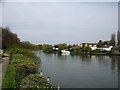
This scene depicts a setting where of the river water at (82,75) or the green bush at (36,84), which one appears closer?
the green bush at (36,84)

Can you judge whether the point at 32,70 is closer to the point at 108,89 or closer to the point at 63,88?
the point at 63,88

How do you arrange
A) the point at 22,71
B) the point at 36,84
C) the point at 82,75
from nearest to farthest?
the point at 36,84, the point at 22,71, the point at 82,75

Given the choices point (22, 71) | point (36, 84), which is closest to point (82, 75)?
point (22, 71)

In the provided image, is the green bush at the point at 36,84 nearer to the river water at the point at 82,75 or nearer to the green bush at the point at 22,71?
the green bush at the point at 22,71

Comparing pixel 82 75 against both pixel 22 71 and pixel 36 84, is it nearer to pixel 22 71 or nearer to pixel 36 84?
pixel 22 71

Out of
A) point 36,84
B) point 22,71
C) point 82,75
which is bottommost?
point 82,75

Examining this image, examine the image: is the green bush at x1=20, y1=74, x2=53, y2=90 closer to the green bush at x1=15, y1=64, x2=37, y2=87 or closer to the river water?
the green bush at x1=15, y1=64, x2=37, y2=87

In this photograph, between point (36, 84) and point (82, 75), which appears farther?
point (82, 75)

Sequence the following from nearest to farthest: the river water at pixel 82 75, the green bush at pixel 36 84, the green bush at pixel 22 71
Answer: the green bush at pixel 36 84 < the green bush at pixel 22 71 < the river water at pixel 82 75

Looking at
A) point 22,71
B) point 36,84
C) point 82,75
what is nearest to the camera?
point 36,84

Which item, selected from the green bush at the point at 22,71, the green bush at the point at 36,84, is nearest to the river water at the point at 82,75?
the green bush at the point at 22,71

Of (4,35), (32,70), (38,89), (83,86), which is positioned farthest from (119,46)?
(38,89)

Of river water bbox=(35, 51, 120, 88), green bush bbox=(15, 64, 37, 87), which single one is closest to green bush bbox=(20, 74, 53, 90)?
green bush bbox=(15, 64, 37, 87)

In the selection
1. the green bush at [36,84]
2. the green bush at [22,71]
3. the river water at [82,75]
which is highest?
the green bush at [36,84]
